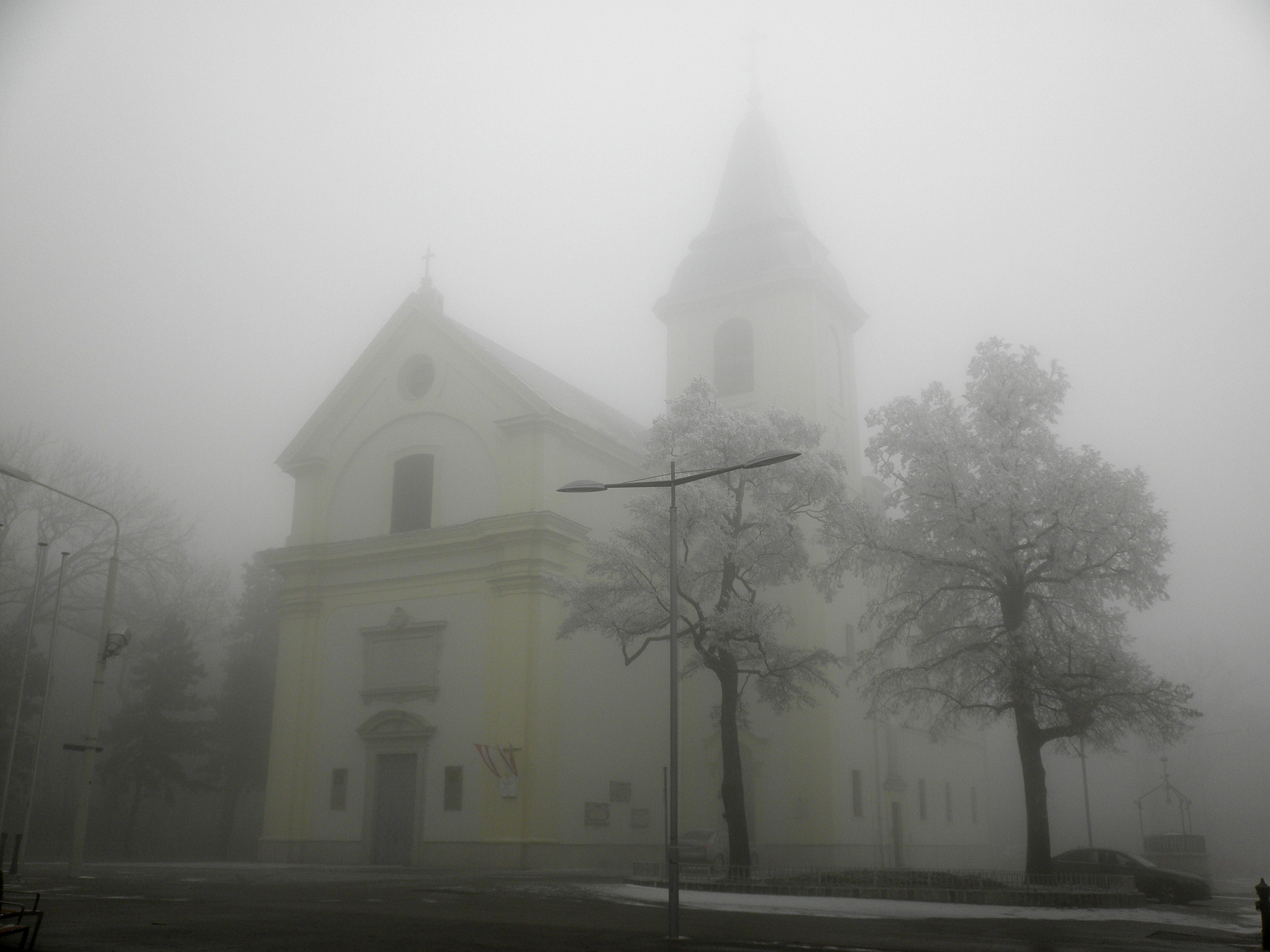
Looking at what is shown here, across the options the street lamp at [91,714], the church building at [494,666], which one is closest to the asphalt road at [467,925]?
the street lamp at [91,714]

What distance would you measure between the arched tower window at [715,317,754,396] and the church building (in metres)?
0.42

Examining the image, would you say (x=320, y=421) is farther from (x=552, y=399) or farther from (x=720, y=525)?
(x=720, y=525)

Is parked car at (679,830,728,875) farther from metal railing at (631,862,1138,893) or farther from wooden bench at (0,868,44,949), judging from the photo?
wooden bench at (0,868,44,949)

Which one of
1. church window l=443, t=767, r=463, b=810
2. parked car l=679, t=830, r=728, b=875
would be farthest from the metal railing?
church window l=443, t=767, r=463, b=810

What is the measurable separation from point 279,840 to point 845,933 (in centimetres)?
2376

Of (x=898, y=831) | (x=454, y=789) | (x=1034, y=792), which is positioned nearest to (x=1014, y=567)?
(x=1034, y=792)

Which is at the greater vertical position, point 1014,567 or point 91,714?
point 1014,567

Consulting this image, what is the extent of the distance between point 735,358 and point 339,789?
2116 centimetres

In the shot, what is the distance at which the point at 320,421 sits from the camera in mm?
38656

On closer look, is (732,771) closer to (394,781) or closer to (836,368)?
(394,781)

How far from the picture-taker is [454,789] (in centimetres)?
3144

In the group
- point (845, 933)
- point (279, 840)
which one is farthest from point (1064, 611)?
point (279, 840)

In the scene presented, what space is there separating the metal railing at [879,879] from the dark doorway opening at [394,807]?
1011 centimetres

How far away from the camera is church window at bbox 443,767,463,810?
102 feet
